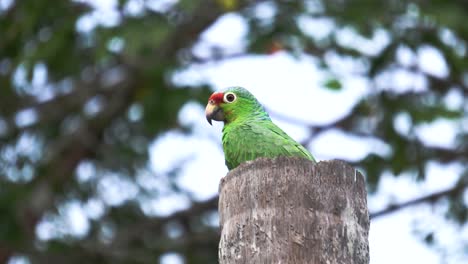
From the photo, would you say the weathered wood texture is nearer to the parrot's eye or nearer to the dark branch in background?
the parrot's eye

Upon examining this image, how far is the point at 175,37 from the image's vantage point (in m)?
10.7

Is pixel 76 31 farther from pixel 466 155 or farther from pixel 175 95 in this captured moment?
pixel 466 155

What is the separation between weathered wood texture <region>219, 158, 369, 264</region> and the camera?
3.72m

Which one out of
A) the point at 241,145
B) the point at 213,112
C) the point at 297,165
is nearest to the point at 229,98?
the point at 213,112

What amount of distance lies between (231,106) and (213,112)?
12 cm

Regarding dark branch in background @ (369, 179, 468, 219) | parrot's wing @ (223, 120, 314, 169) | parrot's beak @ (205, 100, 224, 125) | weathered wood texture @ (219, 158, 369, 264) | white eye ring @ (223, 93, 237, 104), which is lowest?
weathered wood texture @ (219, 158, 369, 264)

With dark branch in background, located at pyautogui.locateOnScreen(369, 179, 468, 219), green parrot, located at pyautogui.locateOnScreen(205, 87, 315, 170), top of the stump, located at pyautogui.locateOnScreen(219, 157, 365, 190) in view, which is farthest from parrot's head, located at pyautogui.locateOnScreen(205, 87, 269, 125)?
dark branch in background, located at pyautogui.locateOnScreen(369, 179, 468, 219)

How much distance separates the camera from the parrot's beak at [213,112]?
5.92 m

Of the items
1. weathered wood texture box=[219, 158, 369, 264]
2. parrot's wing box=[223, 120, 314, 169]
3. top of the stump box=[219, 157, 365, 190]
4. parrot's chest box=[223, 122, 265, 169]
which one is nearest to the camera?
weathered wood texture box=[219, 158, 369, 264]

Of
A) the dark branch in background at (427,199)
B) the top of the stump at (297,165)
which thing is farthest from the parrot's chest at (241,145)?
the dark branch in background at (427,199)

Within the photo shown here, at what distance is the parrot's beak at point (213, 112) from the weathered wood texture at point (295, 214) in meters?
2.00

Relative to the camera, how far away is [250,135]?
527 centimetres

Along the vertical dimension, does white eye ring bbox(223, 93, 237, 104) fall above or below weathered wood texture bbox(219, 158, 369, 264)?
above

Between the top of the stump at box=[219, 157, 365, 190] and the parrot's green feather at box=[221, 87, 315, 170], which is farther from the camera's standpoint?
the parrot's green feather at box=[221, 87, 315, 170]
